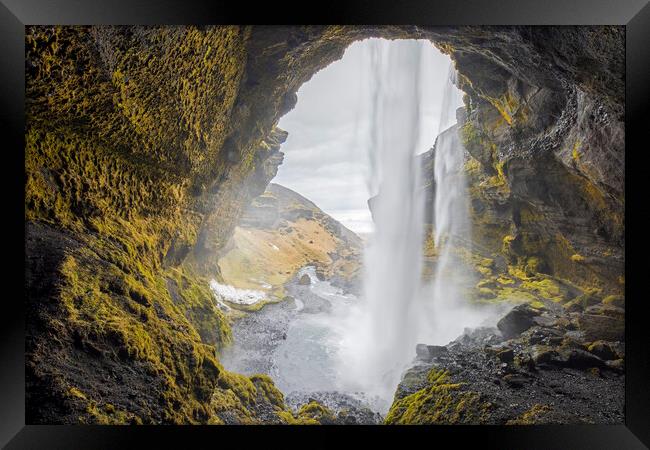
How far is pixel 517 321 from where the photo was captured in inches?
231

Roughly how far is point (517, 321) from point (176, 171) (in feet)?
27.3

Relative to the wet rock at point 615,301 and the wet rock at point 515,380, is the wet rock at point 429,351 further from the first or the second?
the wet rock at point 615,301

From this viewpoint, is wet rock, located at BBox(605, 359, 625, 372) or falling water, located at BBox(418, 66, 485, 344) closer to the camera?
wet rock, located at BBox(605, 359, 625, 372)

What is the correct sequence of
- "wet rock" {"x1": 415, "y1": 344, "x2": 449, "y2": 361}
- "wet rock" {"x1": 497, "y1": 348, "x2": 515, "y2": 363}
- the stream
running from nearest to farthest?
the stream < "wet rock" {"x1": 497, "y1": 348, "x2": 515, "y2": 363} < "wet rock" {"x1": 415, "y1": 344, "x2": 449, "y2": 361}

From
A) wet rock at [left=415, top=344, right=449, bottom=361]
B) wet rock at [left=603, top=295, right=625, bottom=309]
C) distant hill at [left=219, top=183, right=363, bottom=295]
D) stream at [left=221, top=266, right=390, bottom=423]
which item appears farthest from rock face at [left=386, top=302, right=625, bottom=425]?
distant hill at [left=219, top=183, right=363, bottom=295]

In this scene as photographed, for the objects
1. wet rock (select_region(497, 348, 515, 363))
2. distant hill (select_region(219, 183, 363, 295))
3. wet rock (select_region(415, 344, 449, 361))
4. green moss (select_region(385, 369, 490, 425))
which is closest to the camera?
green moss (select_region(385, 369, 490, 425))

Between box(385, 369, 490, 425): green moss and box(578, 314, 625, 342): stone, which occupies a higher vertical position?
→ box(578, 314, 625, 342): stone

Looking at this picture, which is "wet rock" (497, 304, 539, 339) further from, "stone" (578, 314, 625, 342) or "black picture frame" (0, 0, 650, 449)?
"black picture frame" (0, 0, 650, 449)

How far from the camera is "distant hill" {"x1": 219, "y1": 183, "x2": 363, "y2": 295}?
9.02 meters

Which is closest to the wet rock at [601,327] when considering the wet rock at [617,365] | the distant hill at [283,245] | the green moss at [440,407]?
the wet rock at [617,365]

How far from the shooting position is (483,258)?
8375 mm

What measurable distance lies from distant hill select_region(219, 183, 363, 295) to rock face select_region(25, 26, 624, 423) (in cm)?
222

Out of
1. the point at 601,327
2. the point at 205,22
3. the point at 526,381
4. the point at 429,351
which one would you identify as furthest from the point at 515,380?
the point at 205,22

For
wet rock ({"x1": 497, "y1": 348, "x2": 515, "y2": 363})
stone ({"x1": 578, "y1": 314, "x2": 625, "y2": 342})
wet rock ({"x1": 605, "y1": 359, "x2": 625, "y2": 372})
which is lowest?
wet rock ({"x1": 497, "y1": 348, "x2": 515, "y2": 363})
